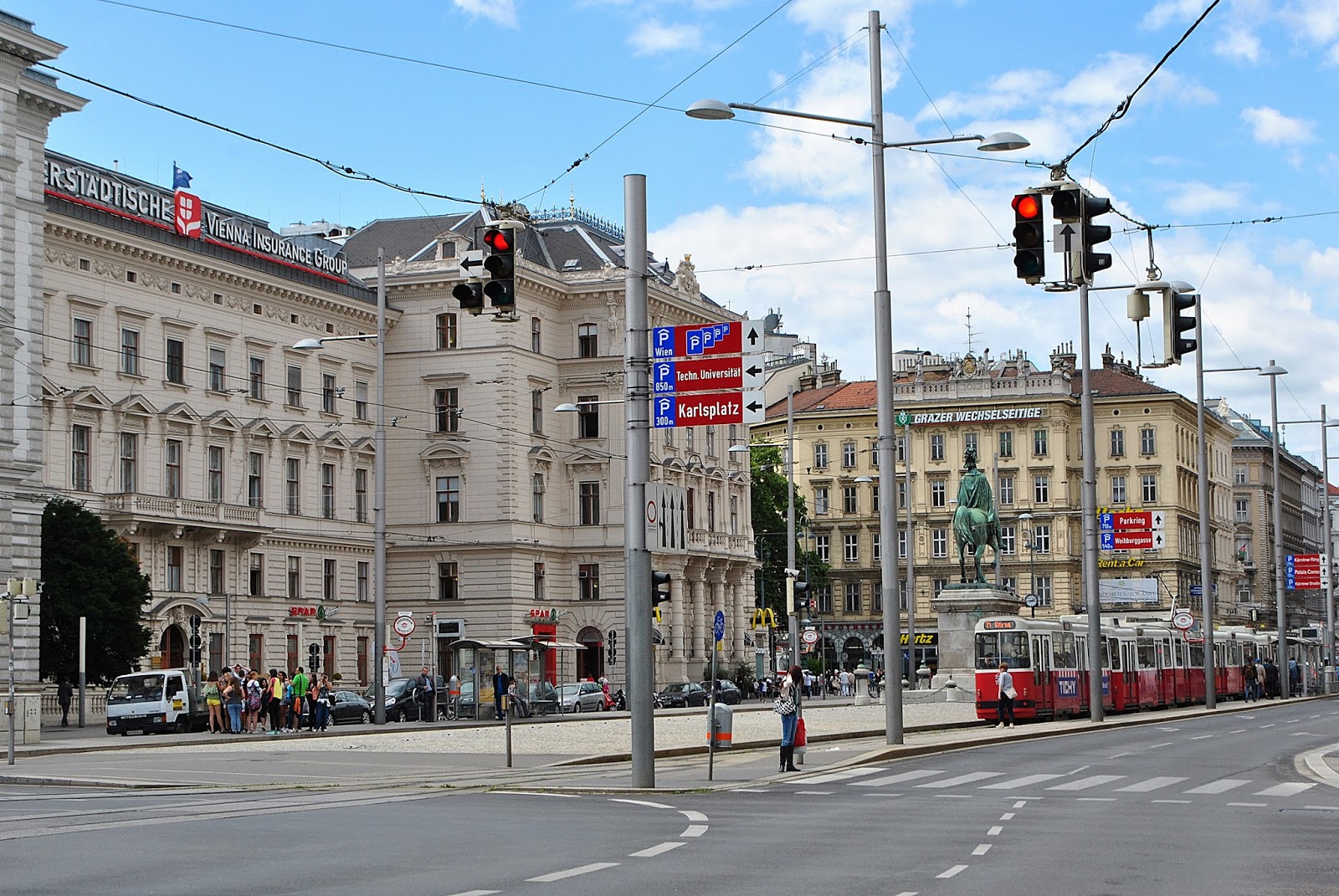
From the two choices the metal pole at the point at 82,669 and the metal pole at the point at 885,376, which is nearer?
the metal pole at the point at 885,376

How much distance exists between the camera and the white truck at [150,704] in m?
49.2

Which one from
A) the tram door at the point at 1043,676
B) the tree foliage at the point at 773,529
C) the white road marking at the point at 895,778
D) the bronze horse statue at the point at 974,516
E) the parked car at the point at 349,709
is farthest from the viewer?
the tree foliage at the point at 773,529

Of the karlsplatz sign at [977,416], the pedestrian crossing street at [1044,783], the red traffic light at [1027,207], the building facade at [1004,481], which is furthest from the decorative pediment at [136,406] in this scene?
the karlsplatz sign at [977,416]

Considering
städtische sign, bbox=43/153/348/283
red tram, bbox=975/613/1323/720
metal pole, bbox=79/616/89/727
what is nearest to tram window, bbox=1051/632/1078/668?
red tram, bbox=975/613/1323/720

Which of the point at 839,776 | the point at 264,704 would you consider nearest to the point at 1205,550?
the point at 264,704

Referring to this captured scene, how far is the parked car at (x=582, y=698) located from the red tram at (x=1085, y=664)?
1916cm

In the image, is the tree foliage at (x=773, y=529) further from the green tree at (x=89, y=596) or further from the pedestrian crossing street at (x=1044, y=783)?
the pedestrian crossing street at (x=1044, y=783)

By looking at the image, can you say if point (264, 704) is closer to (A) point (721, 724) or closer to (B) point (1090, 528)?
(B) point (1090, 528)

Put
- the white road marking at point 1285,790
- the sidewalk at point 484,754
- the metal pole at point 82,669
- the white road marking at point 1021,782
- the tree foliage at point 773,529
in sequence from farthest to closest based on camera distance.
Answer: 1. the tree foliage at point 773,529
2. the metal pole at point 82,669
3. the sidewalk at point 484,754
4. the white road marking at point 1021,782
5. the white road marking at point 1285,790

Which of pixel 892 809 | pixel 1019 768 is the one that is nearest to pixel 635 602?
pixel 892 809

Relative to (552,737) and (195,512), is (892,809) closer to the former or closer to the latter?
(552,737)

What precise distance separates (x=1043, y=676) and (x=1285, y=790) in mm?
25677

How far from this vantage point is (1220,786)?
24.7 metres

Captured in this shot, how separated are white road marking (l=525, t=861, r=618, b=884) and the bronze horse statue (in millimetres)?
48456
